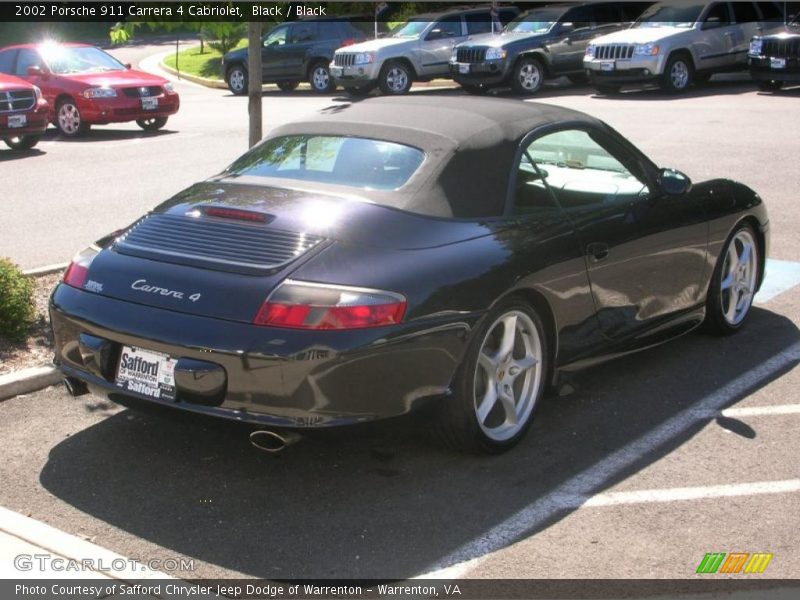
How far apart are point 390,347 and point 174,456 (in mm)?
1251

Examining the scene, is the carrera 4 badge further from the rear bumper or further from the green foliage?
the green foliage

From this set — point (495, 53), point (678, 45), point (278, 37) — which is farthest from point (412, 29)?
point (678, 45)

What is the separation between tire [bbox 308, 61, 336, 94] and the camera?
28172 millimetres

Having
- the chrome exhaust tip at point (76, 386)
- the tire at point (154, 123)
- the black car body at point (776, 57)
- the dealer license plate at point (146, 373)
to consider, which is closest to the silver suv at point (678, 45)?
the black car body at point (776, 57)

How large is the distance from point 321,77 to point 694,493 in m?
24.4

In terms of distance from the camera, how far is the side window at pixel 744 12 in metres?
24.0

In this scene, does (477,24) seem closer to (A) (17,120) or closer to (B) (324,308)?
(A) (17,120)

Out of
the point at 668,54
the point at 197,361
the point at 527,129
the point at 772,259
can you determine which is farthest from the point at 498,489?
the point at 668,54

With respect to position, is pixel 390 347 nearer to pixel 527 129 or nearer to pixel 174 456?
pixel 174 456

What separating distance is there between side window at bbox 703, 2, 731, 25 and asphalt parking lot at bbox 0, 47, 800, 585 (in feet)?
59.1

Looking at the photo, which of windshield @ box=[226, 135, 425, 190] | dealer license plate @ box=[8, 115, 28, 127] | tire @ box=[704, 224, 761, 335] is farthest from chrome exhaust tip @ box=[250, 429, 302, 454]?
dealer license plate @ box=[8, 115, 28, 127]

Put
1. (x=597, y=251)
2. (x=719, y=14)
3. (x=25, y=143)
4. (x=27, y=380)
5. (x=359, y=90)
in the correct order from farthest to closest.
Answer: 1. (x=359, y=90)
2. (x=719, y=14)
3. (x=25, y=143)
4. (x=27, y=380)
5. (x=597, y=251)

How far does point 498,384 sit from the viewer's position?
5148 mm

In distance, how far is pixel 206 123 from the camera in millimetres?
20328
